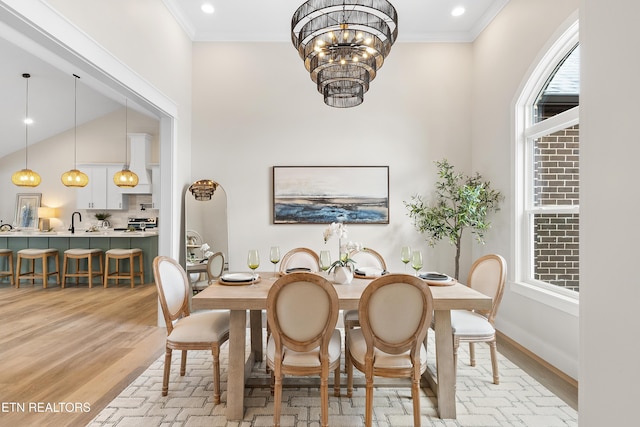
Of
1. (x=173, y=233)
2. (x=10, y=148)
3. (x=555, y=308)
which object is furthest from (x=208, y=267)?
(x=10, y=148)

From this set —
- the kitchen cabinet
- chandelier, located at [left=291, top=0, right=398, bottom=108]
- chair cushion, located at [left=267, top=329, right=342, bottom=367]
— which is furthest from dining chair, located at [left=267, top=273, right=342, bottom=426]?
the kitchen cabinet

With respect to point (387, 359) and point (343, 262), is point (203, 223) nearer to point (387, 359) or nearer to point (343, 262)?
point (343, 262)

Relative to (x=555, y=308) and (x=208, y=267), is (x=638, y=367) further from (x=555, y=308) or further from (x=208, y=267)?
(x=208, y=267)

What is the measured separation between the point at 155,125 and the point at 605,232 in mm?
7628

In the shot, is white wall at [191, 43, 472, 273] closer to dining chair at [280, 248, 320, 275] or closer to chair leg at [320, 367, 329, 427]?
dining chair at [280, 248, 320, 275]

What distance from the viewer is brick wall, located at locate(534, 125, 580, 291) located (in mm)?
2914

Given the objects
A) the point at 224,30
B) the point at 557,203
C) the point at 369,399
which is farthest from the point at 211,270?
the point at 557,203

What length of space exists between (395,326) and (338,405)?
79 centimetres

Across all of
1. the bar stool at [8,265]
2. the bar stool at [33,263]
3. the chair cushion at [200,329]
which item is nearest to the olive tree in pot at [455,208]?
the chair cushion at [200,329]

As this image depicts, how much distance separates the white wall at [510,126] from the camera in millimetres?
2873

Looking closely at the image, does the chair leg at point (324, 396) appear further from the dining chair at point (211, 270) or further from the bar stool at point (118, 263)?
the bar stool at point (118, 263)

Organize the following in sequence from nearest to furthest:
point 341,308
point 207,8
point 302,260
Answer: point 341,308 < point 302,260 < point 207,8

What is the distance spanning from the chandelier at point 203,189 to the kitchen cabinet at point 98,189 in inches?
134

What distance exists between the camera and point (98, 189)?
6.80 meters
